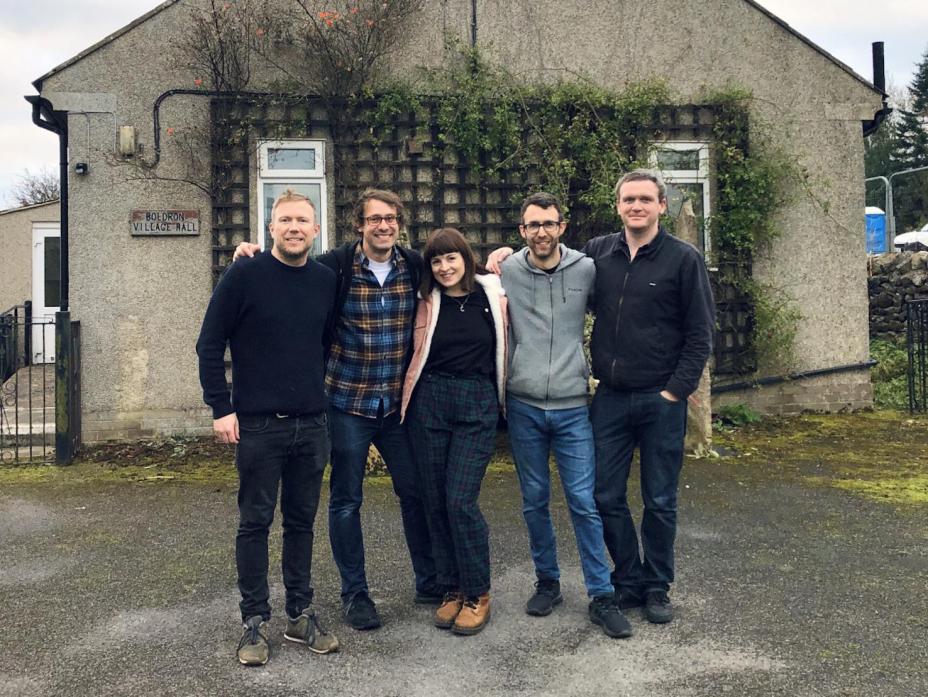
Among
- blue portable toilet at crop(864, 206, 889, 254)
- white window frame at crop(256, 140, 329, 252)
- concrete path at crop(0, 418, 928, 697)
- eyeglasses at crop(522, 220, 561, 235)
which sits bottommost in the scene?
concrete path at crop(0, 418, 928, 697)

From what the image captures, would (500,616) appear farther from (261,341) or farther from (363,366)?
(261,341)

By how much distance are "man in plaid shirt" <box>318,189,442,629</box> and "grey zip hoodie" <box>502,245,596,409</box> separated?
48 centimetres

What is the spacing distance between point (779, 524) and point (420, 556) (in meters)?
2.52

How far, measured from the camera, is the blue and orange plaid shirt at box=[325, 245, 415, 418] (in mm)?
3535

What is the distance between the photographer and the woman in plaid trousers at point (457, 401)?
3.51m

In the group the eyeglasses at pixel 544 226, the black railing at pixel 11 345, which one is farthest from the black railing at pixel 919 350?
the black railing at pixel 11 345

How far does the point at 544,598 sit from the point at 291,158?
6.05 metres

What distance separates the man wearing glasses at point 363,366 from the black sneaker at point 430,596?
286 millimetres

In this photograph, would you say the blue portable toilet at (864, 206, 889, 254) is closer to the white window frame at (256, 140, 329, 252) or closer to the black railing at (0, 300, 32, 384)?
the white window frame at (256, 140, 329, 252)

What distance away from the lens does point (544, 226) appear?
3.59m

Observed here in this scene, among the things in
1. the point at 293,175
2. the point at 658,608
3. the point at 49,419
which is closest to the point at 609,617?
the point at 658,608

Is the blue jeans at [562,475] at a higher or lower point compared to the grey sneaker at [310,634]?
higher

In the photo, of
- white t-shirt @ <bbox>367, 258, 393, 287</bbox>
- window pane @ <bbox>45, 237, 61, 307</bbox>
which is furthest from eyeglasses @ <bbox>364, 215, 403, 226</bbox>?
window pane @ <bbox>45, 237, 61, 307</bbox>

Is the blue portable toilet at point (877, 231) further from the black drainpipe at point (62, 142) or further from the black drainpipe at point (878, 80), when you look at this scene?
the black drainpipe at point (62, 142)
